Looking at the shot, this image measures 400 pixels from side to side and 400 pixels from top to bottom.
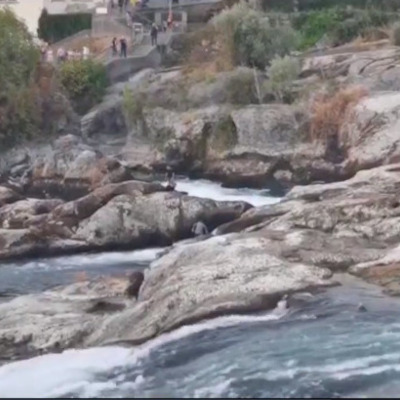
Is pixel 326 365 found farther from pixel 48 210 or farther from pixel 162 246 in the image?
pixel 48 210

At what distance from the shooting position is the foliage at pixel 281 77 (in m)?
47.6

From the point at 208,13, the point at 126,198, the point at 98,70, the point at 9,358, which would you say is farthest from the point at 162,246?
the point at 208,13

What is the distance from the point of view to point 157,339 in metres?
22.5

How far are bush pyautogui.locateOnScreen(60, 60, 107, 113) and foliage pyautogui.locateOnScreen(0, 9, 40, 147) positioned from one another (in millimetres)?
2916

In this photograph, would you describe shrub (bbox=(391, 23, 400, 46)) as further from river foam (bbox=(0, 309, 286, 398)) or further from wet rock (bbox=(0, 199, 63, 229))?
river foam (bbox=(0, 309, 286, 398))

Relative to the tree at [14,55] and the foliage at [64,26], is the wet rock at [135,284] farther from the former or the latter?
the foliage at [64,26]

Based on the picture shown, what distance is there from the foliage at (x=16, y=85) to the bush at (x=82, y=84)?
292 centimetres

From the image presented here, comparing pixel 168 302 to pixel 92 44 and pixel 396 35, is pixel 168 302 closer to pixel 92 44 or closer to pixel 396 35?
pixel 396 35

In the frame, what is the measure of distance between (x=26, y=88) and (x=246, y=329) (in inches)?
1233

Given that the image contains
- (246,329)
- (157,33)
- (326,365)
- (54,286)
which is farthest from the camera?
(157,33)

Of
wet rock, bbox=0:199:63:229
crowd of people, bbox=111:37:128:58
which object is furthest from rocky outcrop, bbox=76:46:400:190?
wet rock, bbox=0:199:63:229

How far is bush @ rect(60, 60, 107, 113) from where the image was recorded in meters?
54.8

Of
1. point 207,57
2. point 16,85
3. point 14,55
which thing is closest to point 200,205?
point 16,85

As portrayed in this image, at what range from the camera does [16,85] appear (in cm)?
5131
